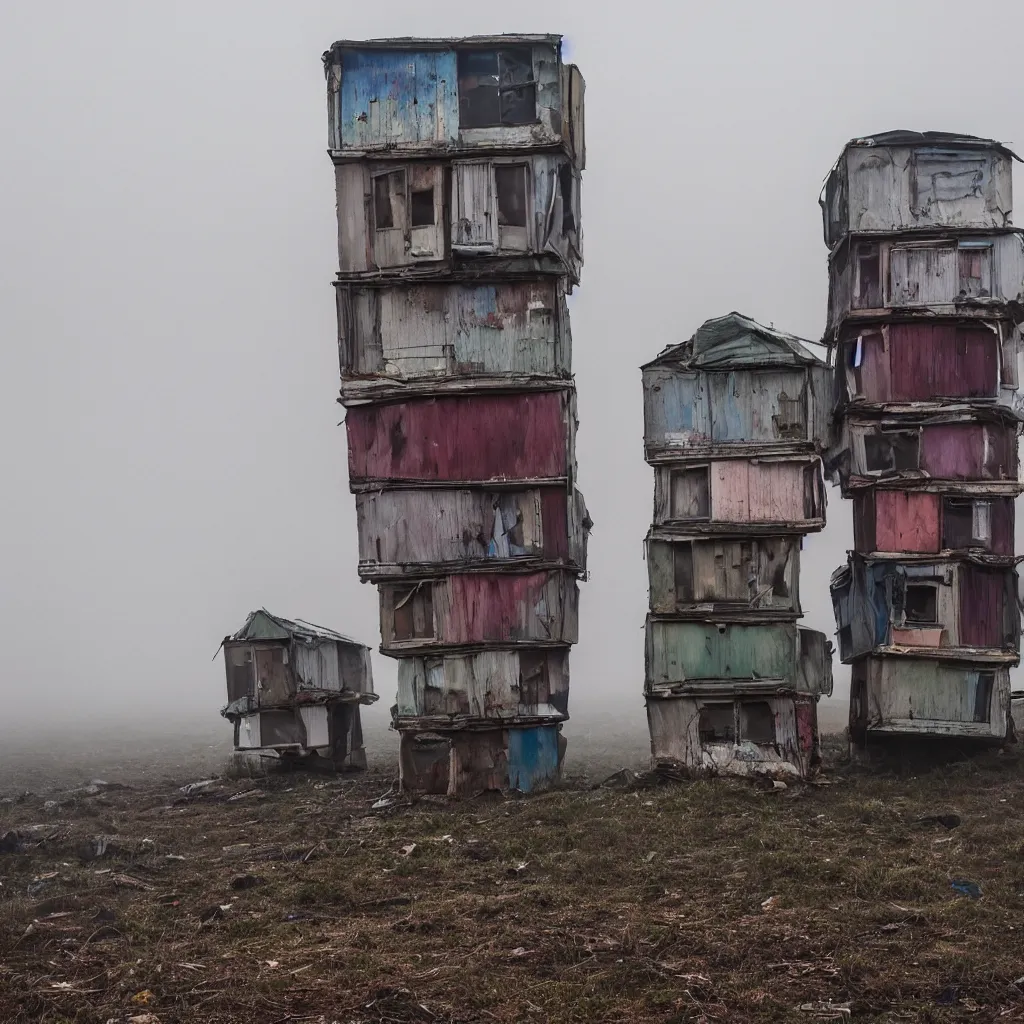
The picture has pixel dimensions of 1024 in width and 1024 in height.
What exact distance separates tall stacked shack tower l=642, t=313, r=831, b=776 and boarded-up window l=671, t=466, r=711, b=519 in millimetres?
24

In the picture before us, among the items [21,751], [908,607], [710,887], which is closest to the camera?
[710,887]

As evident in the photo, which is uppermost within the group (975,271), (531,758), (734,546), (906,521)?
(975,271)

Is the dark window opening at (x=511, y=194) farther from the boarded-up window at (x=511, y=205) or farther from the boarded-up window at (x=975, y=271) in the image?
the boarded-up window at (x=975, y=271)

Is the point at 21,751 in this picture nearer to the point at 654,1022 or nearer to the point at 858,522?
the point at 858,522

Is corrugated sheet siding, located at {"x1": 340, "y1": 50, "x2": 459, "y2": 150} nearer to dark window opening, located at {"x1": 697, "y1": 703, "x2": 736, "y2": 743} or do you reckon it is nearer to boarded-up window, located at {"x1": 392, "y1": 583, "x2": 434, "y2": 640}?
boarded-up window, located at {"x1": 392, "y1": 583, "x2": 434, "y2": 640}

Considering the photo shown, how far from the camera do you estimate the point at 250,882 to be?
21.9 metres

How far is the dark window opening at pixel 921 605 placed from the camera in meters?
31.6

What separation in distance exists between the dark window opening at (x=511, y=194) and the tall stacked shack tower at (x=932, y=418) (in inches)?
324

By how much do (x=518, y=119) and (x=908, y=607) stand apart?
15.5 meters

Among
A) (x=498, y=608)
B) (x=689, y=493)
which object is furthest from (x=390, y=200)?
(x=498, y=608)

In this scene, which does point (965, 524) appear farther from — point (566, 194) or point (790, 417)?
point (566, 194)

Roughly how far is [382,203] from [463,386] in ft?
17.1

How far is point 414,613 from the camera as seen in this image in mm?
32281

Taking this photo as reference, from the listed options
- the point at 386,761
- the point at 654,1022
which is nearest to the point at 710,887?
the point at 654,1022
